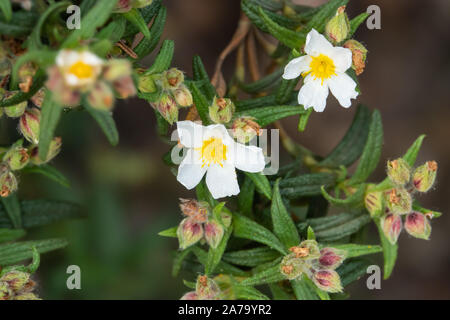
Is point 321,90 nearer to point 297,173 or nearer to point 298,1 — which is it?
point 297,173

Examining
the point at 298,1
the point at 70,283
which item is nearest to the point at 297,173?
the point at 70,283

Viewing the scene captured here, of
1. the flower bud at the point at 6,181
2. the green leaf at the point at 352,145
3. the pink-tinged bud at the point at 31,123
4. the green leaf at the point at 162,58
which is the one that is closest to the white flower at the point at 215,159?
the green leaf at the point at 162,58

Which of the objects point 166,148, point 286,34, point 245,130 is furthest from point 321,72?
point 166,148

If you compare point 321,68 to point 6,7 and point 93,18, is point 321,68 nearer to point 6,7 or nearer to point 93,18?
point 93,18

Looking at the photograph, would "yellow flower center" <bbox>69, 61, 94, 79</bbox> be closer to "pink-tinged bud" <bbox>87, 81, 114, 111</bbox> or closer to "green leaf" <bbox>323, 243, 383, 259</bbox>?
"pink-tinged bud" <bbox>87, 81, 114, 111</bbox>

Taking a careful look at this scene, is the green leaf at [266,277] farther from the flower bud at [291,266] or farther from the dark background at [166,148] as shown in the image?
the dark background at [166,148]

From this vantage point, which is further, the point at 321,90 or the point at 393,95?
the point at 393,95
